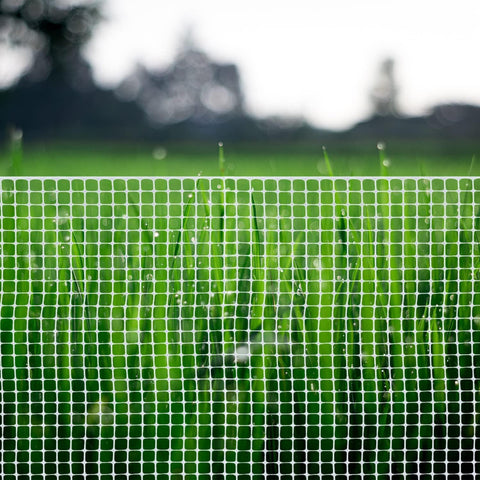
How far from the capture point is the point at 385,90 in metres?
56.1

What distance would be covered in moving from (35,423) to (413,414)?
1.27 metres

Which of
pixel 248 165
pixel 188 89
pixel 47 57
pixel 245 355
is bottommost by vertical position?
pixel 245 355

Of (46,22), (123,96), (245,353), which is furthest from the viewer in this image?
(123,96)

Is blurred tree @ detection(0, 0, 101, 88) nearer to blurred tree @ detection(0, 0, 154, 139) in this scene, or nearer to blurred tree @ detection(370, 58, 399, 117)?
blurred tree @ detection(0, 0, 154, 139)

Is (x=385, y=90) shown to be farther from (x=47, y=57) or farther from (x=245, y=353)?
(x=245, y=353)

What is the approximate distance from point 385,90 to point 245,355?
56.8 m

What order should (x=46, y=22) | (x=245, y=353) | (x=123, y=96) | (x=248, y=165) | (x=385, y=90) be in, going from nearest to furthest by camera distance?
(x=245, y=353) < (x=248, y=165) < (x=46, y=22) < (x=123, y=96) < (x=385, y=90)

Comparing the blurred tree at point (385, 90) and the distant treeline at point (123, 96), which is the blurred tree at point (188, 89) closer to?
the distant treeline at point (123, 96)

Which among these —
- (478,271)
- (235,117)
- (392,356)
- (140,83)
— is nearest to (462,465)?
(392,356)

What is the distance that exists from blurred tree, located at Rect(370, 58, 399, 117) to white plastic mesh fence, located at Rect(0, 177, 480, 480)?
5446cm

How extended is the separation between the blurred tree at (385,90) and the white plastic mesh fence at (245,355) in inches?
2144

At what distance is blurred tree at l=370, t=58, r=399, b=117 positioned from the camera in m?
55.2

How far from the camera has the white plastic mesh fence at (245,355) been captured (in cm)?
212

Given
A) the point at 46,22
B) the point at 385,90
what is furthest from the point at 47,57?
the point at 385,90
